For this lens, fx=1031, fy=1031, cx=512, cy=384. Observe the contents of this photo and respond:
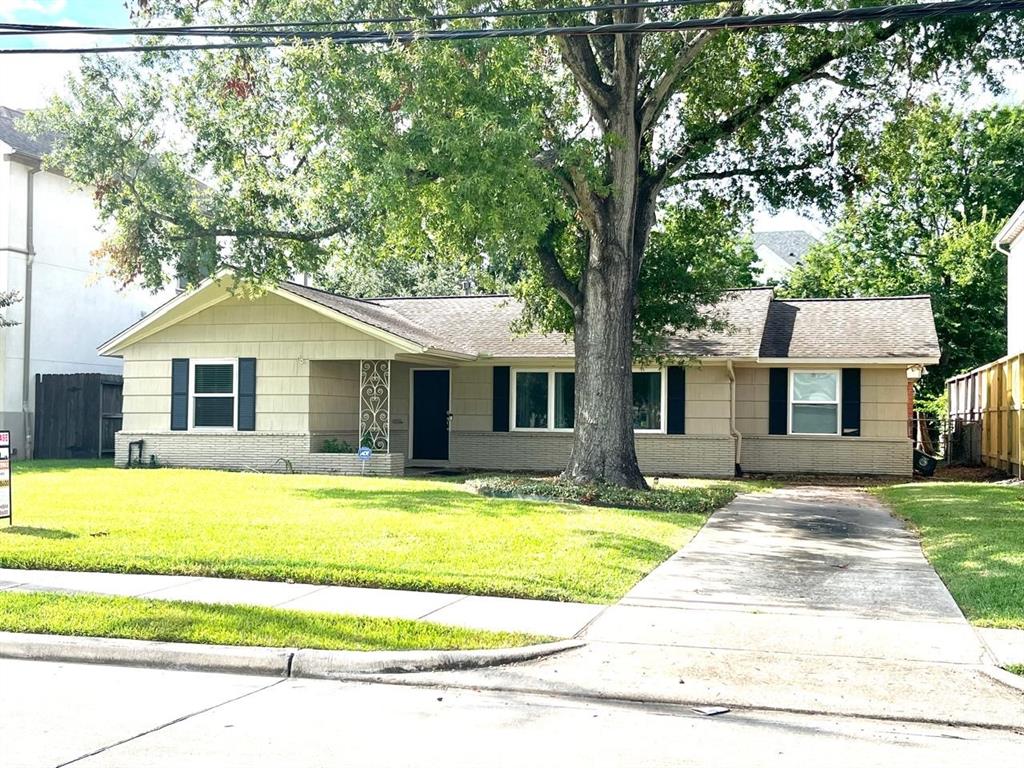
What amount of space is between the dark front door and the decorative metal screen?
73.4 inches

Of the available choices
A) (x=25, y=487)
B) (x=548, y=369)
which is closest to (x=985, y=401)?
(x=548, y=369)

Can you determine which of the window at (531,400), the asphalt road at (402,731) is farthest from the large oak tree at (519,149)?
the asphalt road at (402,731)

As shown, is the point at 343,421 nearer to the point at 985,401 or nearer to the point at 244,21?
the point at 244,21

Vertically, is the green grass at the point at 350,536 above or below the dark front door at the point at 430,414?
below

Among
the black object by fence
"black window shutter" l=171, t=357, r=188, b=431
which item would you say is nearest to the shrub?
"black window shutter" l=171, t=357, r=188, b=431

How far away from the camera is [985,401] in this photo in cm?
2503

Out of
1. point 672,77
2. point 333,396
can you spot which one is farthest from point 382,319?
point 672,77

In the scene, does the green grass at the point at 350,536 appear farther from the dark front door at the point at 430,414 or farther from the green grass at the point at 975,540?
the dark front door at the point at 430,414

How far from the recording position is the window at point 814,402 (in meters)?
23.5

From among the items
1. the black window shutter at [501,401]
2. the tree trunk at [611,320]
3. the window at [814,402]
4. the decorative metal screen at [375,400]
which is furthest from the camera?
the black window shutter at [501,401]

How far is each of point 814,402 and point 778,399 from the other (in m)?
0.81

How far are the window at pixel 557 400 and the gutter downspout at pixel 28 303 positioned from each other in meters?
12.8

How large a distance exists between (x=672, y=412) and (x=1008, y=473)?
23.6ft

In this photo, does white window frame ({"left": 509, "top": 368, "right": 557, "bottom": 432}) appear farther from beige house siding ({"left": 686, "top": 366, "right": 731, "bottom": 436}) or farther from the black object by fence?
the black object by fence
